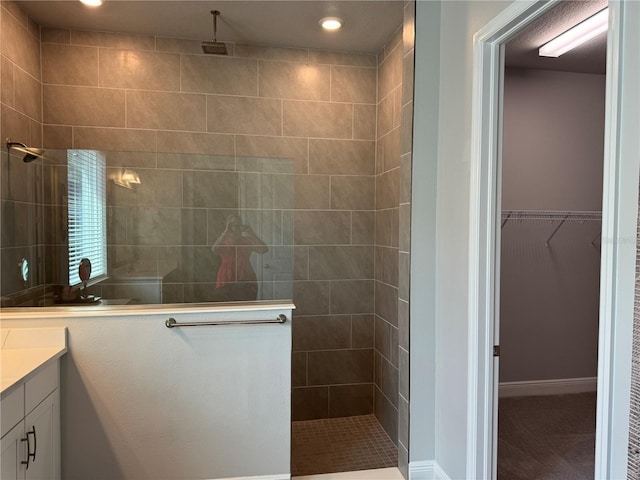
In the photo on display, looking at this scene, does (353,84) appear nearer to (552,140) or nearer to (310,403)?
(552,140)

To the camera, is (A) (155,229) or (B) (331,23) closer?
(A) (155,229)

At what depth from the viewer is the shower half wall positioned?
2922 mm

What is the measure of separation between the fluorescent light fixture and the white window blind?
288 cm

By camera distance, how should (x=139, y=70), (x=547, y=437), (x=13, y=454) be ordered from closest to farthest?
1. (x=13, y=454)
2. (x=547, y=437)
3. (x=139, y=70)

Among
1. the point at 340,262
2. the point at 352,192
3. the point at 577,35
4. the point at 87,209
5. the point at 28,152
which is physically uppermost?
the point at 577,35

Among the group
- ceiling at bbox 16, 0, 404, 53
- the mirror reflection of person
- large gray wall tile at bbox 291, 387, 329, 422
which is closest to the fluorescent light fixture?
ceiling at bbox 16, 0, 404, 53

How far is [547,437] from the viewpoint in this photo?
2844mm

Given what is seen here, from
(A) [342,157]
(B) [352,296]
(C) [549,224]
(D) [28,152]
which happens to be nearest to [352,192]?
(A) [342,157]

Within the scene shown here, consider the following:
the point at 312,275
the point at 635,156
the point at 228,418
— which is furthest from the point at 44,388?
the point at 635,156

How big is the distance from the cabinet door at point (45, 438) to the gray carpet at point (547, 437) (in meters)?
2.33

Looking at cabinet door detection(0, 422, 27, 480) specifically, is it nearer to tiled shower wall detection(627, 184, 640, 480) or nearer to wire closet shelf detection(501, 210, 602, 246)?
tiled shower wall detection(627, 184, 640, 480)

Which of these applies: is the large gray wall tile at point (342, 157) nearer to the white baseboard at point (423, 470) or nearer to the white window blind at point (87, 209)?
the white window blind at point (87, 209)

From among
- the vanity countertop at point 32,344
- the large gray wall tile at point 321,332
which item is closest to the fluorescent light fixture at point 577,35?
the large gray wall tile at point 321,332

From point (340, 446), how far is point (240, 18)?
290cm
